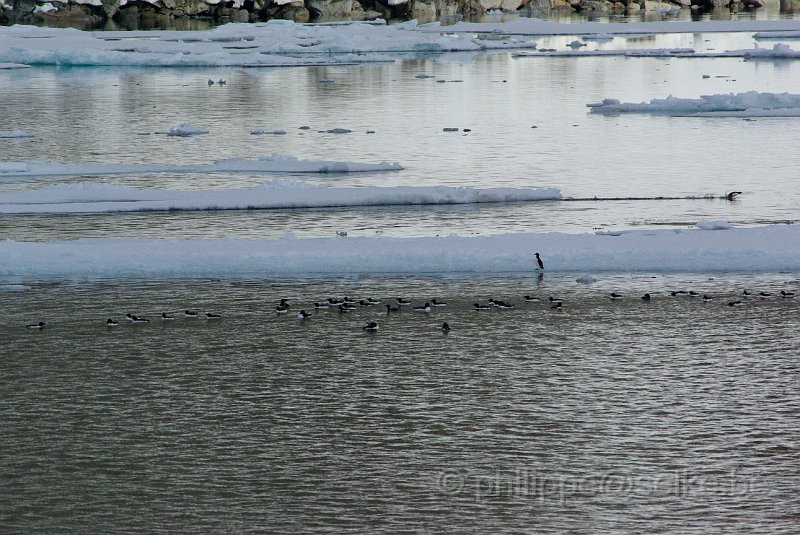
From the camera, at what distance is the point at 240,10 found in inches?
2308

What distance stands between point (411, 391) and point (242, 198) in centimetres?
836

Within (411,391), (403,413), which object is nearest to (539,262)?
(411,391)

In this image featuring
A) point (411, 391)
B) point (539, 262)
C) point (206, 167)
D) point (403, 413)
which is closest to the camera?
point (403, 413)

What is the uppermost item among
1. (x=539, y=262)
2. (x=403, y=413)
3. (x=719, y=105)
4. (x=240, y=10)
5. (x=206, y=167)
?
(x=240, y=10)

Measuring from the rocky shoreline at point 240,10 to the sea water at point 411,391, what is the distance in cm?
3957

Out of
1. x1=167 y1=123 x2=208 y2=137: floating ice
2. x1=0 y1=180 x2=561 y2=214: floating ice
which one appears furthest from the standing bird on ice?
x1=167 y1=123 x2=208 y2=137: floating ice

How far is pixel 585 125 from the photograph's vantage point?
24.9 metres

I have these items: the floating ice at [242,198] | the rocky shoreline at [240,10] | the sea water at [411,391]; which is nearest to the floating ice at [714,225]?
the sea water at [411,391]

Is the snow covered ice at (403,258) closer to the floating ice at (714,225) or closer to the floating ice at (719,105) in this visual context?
the floating ice at (714,225)

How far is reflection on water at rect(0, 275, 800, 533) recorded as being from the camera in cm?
736

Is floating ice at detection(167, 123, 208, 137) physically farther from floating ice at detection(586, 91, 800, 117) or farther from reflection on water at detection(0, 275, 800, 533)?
reflection on water at detection(0, 275, 800, 533)

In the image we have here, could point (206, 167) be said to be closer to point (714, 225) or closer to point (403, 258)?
point (403, 258)

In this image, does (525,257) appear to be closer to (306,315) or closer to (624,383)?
(306,315)

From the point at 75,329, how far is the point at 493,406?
4.45 metres
